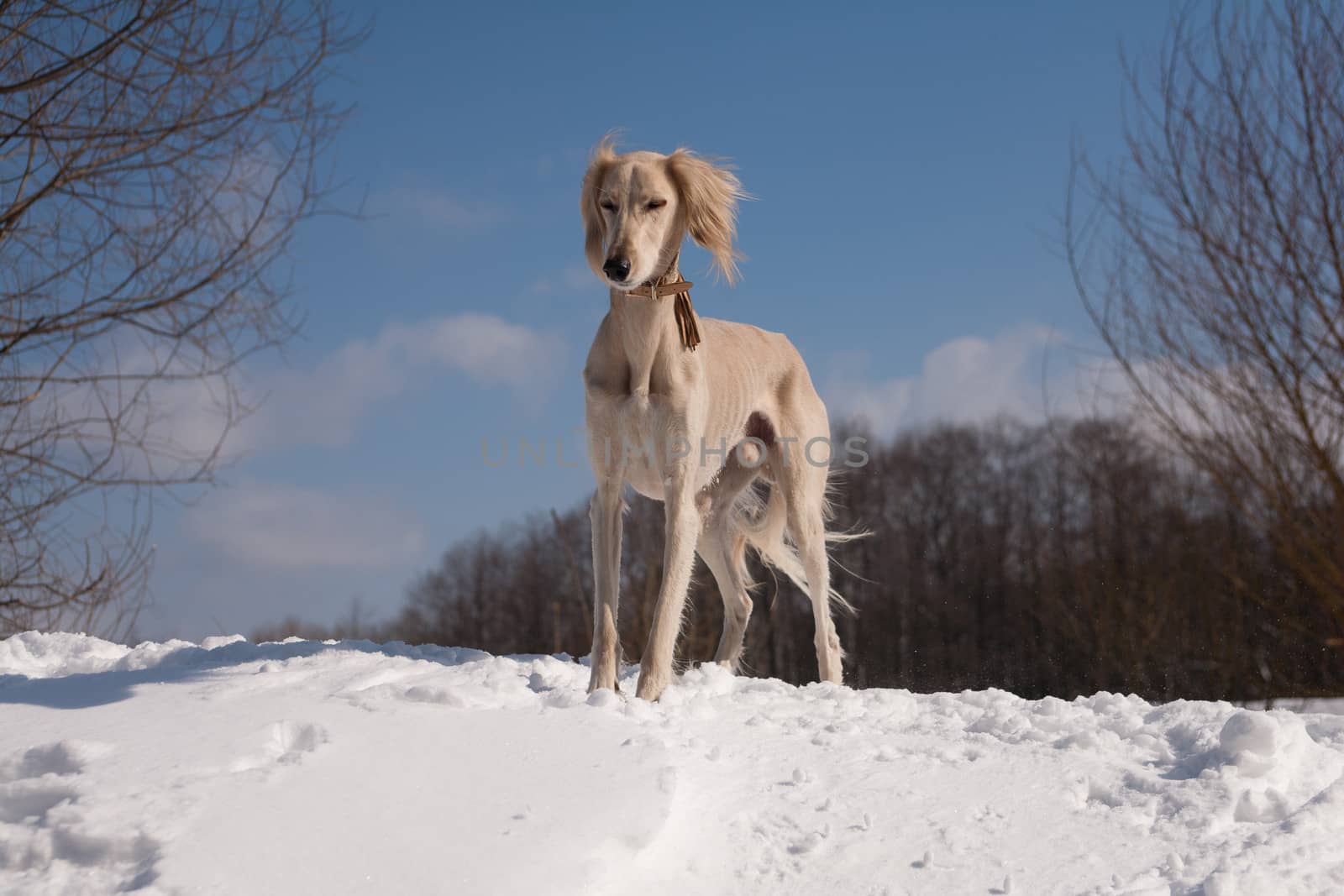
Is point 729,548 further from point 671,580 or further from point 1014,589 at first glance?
point 1014,589

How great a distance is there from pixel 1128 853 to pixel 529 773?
1869mm

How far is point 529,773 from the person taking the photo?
312cm

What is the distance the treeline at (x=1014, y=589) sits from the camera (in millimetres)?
15445

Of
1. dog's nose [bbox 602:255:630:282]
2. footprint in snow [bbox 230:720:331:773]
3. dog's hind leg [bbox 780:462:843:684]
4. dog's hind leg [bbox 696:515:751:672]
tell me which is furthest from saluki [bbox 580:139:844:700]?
footprint in snow [bbox 230:720:331:773]

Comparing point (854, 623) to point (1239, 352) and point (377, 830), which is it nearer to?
point (1239, 352)

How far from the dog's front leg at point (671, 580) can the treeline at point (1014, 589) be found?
6922 millimetres

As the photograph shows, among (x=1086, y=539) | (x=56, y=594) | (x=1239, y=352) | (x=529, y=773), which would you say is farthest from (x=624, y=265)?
(x=1086, y=539)

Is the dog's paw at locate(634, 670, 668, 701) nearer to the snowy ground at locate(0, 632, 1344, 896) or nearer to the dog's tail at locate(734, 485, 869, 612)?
the snowy ground at locate(0, 632, 1344, 896)

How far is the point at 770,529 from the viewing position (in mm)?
6230

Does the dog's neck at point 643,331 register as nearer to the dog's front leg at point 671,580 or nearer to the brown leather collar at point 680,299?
the brown leather collar at point 680,299

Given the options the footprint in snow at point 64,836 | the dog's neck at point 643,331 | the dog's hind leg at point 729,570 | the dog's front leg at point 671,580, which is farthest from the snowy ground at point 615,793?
the dog's hind leg at point 729,570

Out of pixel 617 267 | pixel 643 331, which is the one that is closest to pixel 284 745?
pixel 617 267

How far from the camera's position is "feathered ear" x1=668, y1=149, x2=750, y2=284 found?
4.40 metres

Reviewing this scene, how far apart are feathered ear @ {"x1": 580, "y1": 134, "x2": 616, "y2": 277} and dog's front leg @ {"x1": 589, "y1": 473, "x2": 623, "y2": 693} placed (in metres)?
0.94
